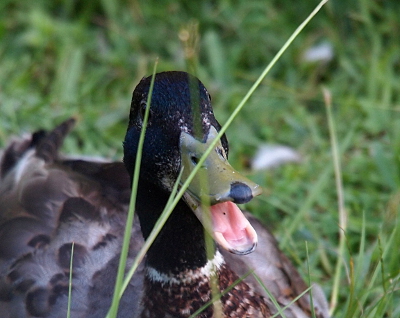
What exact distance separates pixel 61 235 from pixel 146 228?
1.23 feet

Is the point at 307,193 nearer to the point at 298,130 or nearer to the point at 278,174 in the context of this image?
the point at 278,174

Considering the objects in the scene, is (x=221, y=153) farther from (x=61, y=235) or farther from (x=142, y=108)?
(x=61, y=235)

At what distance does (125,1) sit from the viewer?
13.6ft

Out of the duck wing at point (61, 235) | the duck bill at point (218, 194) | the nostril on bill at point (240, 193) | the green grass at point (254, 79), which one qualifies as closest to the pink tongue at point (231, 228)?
the duck bill at point (218, 194)

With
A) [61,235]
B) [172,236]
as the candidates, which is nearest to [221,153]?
[172,236]

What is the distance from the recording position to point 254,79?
3662mm

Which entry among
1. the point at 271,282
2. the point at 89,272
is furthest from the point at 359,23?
the point at 89,272

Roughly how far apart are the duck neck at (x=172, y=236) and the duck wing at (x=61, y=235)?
0.14 metres

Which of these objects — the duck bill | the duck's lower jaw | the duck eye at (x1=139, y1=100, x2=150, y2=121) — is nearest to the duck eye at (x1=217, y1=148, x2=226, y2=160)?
the duck bill

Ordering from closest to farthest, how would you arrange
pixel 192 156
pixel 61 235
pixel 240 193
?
1. pixel 240 193
2. pixel 192 156
3. pixel 61 235

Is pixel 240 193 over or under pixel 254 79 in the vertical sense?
over

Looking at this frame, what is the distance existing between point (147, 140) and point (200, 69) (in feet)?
6.76

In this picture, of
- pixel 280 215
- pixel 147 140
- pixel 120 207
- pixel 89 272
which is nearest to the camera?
pixel 147 140

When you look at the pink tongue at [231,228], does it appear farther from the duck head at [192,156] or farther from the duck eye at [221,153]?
the duck eye at [221,153]
